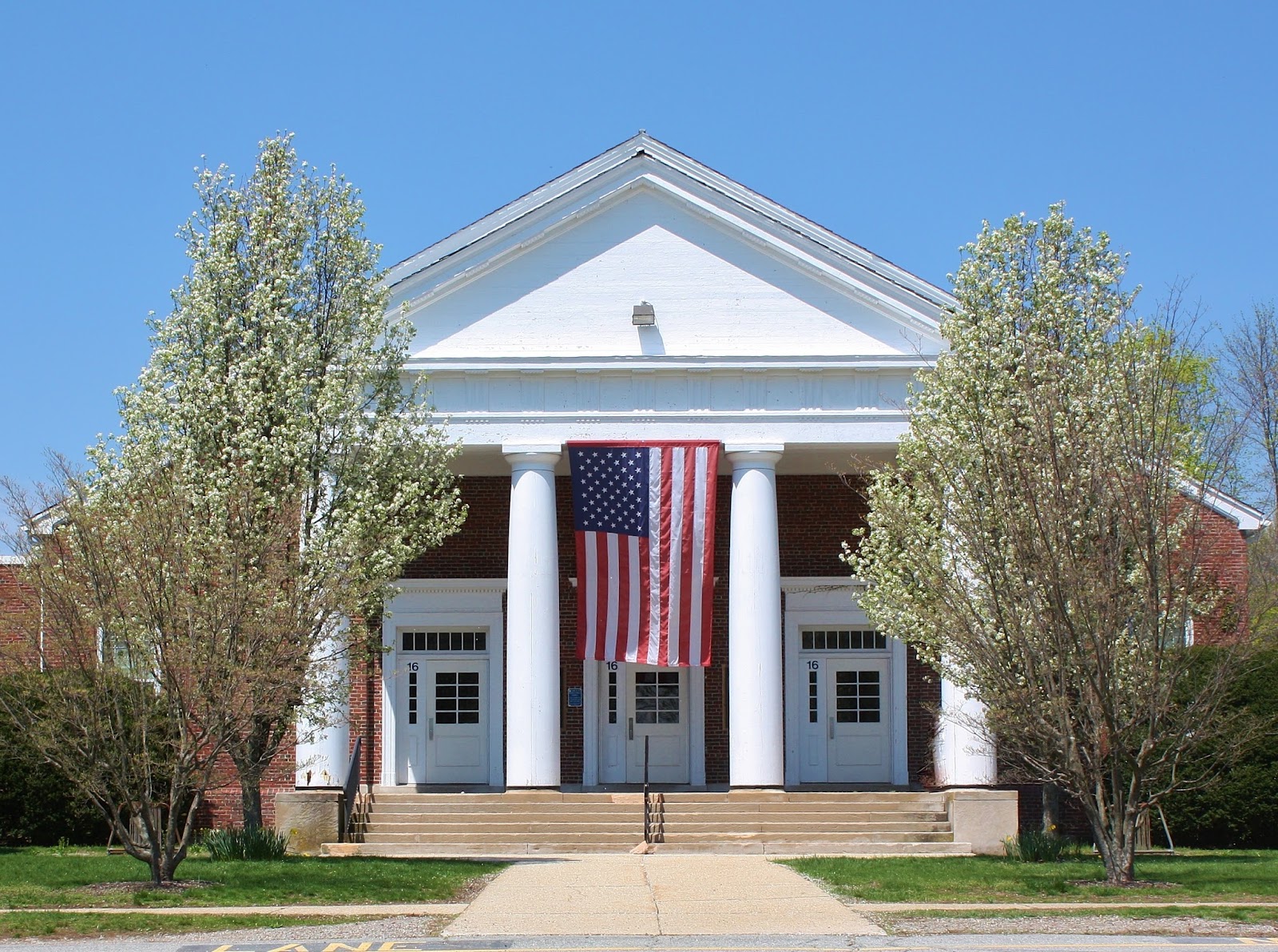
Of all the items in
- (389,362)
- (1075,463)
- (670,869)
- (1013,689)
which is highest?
(389,362)

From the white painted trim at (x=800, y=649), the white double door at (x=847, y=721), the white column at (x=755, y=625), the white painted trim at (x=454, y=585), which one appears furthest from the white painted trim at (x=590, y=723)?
the white column at (x=755, y=625)

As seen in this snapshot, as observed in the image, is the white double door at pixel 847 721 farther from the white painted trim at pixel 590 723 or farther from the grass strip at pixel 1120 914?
the grass strip at pixel 1120 914

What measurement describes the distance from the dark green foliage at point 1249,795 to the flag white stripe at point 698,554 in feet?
23.7

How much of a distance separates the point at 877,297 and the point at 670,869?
10.2 m

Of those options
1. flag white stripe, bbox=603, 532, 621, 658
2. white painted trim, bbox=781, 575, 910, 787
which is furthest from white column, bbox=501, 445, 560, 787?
white painted trim, bbox=781, 575, 910, 787

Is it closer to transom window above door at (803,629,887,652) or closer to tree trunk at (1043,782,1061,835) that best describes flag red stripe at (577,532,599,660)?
transom window above door at (803,629,887,652)

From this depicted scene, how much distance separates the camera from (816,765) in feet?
93.9

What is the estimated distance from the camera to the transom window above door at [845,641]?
94.1ft

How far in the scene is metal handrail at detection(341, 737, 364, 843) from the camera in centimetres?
Result: 2342

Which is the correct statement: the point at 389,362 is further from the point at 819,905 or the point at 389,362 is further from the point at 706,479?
the point at 819,905

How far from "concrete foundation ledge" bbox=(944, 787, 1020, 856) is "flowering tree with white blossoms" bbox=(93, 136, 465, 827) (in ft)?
26.3

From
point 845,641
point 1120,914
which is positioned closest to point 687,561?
point 845,641

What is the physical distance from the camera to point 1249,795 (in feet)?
78.4

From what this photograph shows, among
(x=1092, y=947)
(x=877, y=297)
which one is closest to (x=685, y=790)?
(x=877, y=297)
